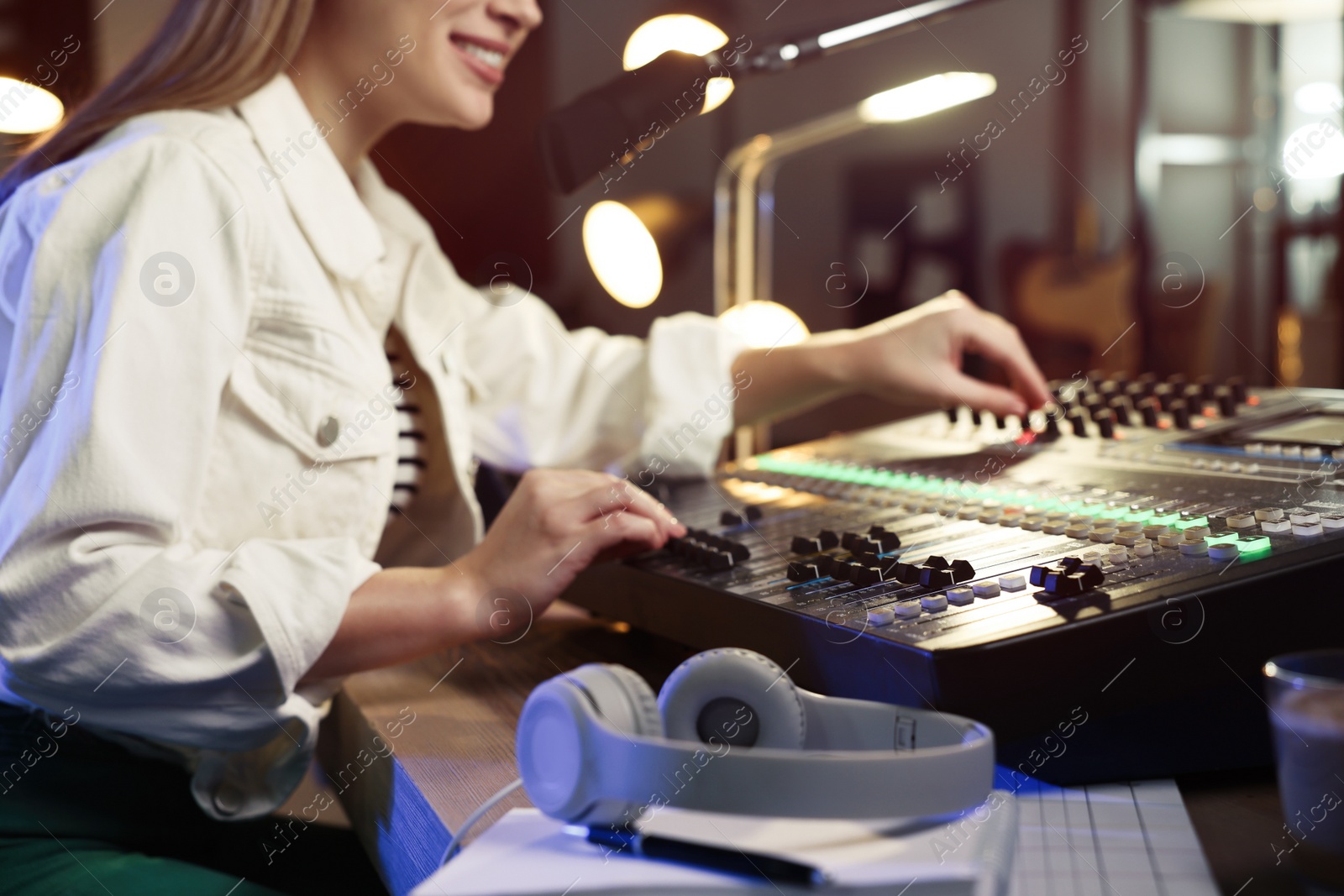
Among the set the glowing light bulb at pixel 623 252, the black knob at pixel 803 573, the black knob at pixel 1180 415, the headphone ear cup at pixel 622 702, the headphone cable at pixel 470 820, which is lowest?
the headphone cable at pixel 470 820

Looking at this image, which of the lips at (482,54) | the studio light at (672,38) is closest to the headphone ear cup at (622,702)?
the lips at (482,54)

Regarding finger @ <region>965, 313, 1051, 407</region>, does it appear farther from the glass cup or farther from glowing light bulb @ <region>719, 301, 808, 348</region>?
the glass cup

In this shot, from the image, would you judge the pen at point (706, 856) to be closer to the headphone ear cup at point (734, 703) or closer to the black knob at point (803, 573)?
the headphone ear cup at point (734, 703)

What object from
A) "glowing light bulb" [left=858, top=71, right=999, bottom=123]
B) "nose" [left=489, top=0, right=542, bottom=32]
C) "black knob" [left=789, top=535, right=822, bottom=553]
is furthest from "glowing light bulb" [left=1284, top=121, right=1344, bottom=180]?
"black knob" [left=789, top=535, right=822, bottom=553]

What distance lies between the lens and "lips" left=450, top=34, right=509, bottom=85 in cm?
104

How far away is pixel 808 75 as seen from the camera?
7.57ft

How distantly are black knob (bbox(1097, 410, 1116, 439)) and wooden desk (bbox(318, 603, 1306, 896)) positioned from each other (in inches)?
16.3

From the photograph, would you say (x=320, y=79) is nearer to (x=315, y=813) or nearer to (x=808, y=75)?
(x=315, y=813)

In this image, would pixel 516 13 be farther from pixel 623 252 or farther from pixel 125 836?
pixel 125 836

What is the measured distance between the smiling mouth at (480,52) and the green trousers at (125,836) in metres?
0.69

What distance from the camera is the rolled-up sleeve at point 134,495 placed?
622mm

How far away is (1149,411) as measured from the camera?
931 millimetres

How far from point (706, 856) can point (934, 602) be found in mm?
190

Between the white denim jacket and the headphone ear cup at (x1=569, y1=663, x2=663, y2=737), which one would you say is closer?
the headphone ear cup at (x1=569, y1=663, x2=663, y2=737)
